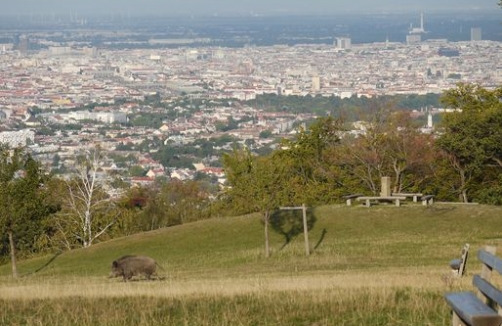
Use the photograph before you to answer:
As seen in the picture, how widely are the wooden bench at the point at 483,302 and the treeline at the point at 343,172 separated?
2306 centimetres

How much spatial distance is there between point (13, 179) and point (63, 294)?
14.3 m

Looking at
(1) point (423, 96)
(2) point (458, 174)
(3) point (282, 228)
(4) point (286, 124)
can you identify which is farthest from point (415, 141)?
(1) point (423, 96)

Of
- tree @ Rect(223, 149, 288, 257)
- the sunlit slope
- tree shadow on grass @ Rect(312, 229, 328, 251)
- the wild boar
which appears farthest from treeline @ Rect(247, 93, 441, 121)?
the wild boar

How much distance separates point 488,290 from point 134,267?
439 inches

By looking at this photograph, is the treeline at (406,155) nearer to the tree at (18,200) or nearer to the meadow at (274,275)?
the meadow at (274,275)

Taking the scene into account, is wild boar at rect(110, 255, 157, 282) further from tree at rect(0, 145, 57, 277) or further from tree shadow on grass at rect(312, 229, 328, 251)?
tree at rect(0, 145, 57, 277)

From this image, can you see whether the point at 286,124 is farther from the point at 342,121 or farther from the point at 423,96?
the point at 342,121

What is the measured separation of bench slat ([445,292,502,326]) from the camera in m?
7.19

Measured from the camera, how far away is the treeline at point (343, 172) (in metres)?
40.1

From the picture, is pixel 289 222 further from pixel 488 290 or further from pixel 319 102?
pixel 319 102

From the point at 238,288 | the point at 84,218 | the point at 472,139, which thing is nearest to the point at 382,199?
the point at 472,139

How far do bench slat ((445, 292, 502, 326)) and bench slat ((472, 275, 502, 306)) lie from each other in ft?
0.25

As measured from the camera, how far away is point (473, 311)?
736cm

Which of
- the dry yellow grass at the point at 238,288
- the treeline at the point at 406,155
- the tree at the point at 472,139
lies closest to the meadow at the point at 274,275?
the dry yellow grass at the point at 238,288
